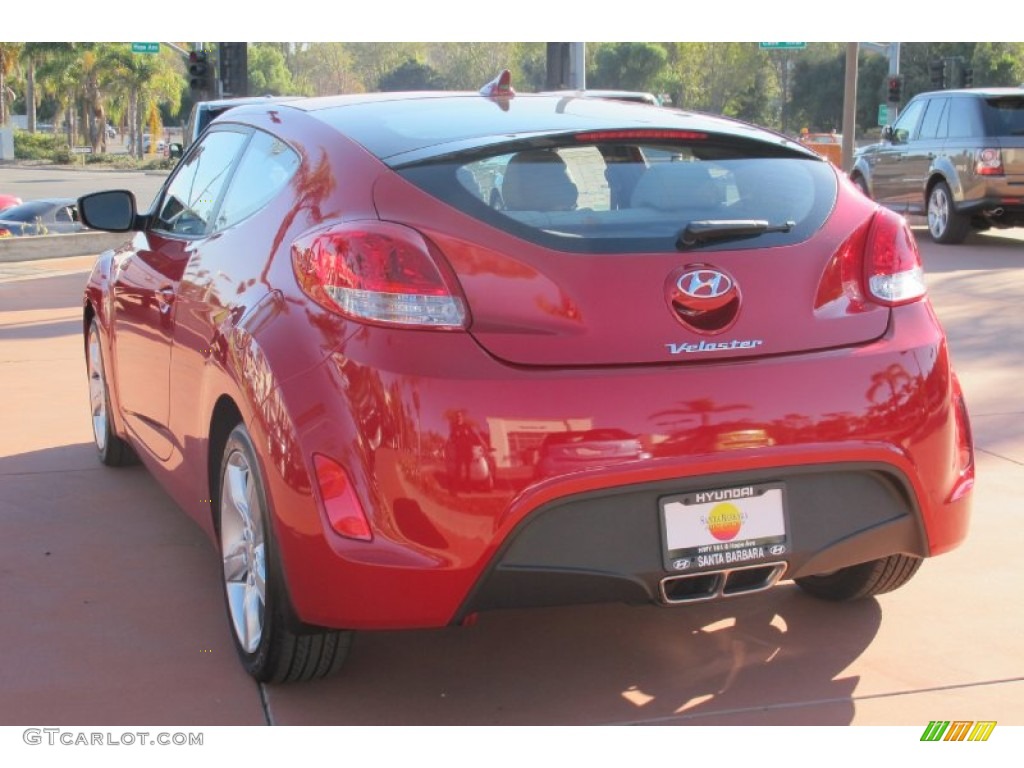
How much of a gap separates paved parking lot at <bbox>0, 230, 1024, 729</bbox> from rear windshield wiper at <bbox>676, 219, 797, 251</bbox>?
0.42 metres

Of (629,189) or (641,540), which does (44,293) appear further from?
(641,540)

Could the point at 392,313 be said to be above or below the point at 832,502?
above

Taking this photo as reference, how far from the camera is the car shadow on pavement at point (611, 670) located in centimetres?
353

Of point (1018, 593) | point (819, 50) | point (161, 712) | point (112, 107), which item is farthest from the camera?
point (819, 50)

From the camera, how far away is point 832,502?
3.35 meters

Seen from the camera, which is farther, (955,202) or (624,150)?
(955,202)

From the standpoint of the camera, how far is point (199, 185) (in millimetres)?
4781

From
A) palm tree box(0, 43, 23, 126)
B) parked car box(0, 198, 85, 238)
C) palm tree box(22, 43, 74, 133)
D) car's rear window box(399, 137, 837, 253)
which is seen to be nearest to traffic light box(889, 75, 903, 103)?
parked car box(0, 198, 85, 238)

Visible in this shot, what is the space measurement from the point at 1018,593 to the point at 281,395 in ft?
8.06

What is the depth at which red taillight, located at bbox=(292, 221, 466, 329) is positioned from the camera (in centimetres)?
317

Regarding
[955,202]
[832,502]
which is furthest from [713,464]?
[955,202]

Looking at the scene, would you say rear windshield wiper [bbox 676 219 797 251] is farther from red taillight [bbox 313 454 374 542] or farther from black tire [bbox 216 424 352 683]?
black tire [bbox 216 424 352 683]

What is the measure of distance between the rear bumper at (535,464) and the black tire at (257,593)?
133 millimetres
